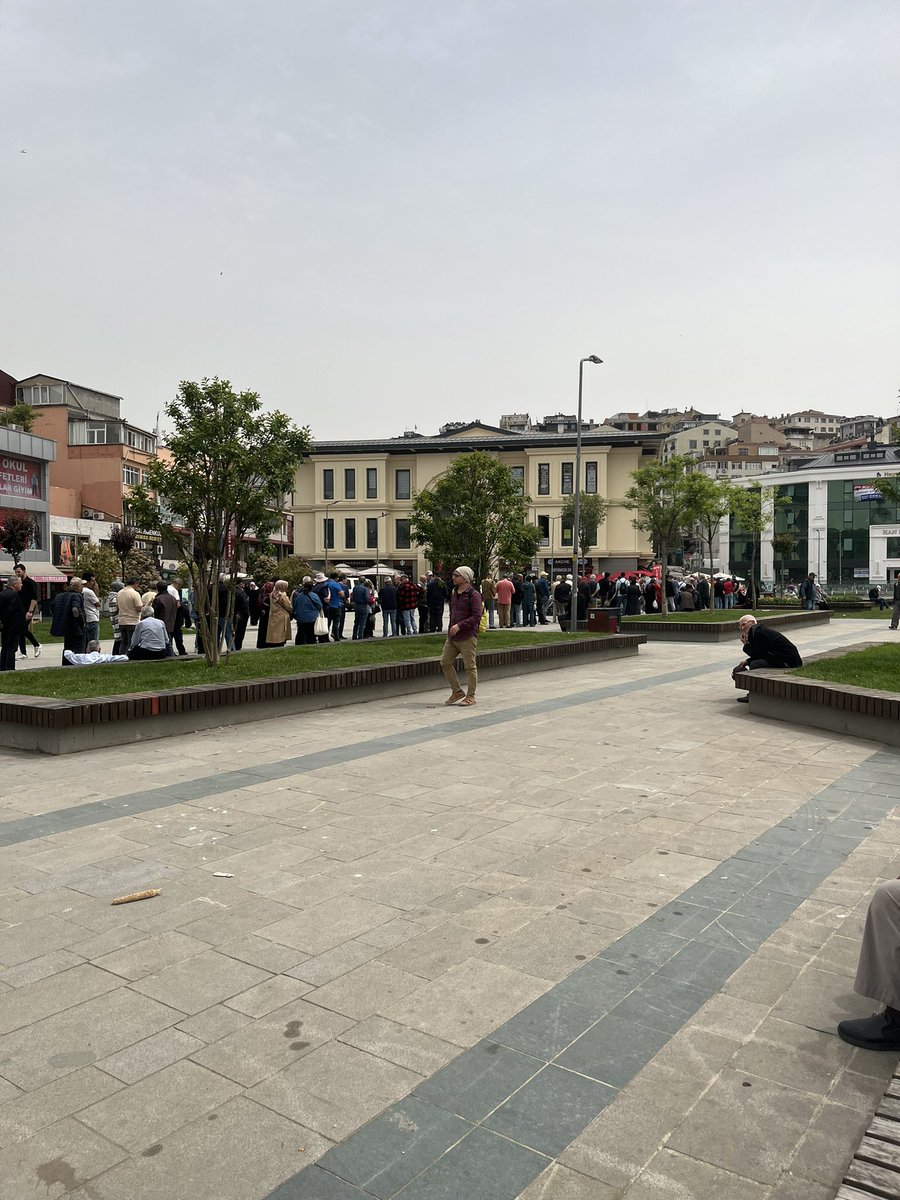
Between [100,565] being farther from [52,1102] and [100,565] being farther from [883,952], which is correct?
[883,952]

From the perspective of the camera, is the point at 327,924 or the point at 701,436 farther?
the point at 701,436

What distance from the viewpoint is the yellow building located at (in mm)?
65875

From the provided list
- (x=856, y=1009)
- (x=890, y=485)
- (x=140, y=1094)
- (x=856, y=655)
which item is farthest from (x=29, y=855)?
(x=890, y=485)

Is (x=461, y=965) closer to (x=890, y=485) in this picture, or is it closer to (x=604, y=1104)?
(x=604, y=1104)

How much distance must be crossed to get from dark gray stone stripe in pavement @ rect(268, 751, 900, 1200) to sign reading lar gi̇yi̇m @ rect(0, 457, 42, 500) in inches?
1636

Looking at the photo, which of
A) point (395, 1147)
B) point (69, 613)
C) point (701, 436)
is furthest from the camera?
point (701, 436)

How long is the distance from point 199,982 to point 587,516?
6205 centimetres

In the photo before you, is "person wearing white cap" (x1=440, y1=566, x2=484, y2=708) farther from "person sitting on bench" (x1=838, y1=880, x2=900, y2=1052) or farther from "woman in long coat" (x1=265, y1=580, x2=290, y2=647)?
"person sitting on bench" (x1=838, y1=880, x2=900, y2=1052)

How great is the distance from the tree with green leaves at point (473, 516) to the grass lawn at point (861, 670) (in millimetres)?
6964

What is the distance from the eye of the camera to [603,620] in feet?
66.2

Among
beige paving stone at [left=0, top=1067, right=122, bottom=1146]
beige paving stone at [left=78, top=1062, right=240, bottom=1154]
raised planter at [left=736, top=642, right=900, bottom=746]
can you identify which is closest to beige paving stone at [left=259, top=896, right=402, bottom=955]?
beige paving stone at [left=78, top=1062, right=240, bottom=1154]

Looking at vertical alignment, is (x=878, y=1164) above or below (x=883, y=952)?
below

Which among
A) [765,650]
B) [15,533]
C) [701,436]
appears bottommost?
[765,650]

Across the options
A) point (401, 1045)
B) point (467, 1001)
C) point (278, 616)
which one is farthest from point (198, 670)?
point (401, 1045)
